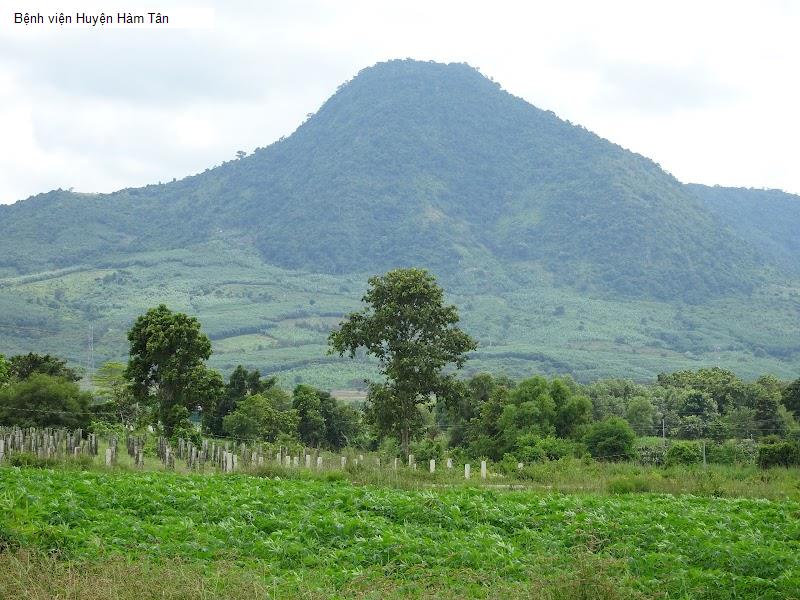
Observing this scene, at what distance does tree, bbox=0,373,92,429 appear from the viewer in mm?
50375

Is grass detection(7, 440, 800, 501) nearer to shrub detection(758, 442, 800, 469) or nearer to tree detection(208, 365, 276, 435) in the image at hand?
shrub detection(758, 442, 800, 469)

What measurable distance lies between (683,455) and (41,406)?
102ft

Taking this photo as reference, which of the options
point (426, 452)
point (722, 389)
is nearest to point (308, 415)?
point (426, 452)

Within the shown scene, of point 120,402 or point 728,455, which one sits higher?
point 120,402

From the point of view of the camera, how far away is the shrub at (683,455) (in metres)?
37.9

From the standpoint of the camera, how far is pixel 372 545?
47.4 feet

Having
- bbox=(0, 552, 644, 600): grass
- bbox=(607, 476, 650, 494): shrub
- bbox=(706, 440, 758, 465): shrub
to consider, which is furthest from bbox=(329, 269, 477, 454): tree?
bbox=(0, 552, 644, 600): grass

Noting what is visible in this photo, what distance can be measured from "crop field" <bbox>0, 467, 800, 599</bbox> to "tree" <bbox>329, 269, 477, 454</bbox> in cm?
2220

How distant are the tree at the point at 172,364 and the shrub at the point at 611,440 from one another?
1659cm

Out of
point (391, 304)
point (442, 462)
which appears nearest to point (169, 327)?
point (391, 304)

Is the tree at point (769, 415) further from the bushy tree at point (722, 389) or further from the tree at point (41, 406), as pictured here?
the tree at point (41, 406)

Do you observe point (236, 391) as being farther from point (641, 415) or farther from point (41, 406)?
point (641, 415)

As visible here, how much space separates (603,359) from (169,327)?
136 meters

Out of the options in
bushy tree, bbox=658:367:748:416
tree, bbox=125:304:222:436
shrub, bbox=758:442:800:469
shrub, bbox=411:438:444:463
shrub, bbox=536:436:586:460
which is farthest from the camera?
bushy tree, bbox=658:367:748:416
